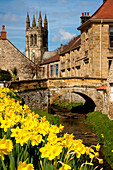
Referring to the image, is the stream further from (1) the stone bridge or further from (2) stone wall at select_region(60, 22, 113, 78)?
(2) stone wall at select_region(60, 22, 113, 78)

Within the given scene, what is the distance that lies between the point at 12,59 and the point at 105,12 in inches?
480

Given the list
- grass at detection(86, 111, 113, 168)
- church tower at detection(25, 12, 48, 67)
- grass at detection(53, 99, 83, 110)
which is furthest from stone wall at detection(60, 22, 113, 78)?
church tower at detection(25, 12, 48, 67)

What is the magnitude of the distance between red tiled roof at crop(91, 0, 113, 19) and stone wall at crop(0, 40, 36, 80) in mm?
10685

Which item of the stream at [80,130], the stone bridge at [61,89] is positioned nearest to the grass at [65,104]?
the stream at [80,130]

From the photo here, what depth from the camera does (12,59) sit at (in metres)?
30.2

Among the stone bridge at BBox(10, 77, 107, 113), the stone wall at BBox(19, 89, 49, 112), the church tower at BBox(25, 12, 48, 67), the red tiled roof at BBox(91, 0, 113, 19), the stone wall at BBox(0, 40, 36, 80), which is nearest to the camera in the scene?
the stone wall at BBox(19, 89, 49, 112)

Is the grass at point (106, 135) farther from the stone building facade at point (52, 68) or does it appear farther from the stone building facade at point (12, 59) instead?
the stone building facade at point (52, 68)

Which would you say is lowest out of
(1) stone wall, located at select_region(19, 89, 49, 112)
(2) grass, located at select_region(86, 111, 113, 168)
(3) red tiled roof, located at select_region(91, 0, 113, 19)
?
(2) grass, located at select_region(86, 111, 113, 168)

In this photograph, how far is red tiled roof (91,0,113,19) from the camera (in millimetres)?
21839

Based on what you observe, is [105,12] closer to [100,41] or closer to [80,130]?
[100,41]

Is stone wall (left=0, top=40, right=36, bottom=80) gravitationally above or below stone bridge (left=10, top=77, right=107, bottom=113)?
above

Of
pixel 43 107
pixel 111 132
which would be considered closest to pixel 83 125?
pixel 43 107

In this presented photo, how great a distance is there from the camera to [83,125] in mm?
17656

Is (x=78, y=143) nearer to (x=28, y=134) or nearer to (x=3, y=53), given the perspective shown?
(x=28, y=134)
